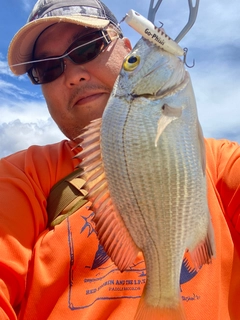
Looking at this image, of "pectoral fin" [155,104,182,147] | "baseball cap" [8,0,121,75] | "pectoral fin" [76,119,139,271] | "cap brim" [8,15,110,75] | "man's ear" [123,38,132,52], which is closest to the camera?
"pectoral fin" [155,104,182,147]

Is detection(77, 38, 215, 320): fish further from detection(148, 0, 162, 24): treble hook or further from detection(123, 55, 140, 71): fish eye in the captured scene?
detection(148, 0, 162, 24): treble hook

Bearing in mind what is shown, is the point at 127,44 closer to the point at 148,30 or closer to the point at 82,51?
the point at 82,51

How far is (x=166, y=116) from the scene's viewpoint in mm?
1505

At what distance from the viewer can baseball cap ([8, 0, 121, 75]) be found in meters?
3.01

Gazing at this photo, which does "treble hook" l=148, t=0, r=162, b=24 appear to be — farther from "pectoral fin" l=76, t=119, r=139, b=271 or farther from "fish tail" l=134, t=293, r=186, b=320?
"fish tail" l=134, t=293, r=186, b=320

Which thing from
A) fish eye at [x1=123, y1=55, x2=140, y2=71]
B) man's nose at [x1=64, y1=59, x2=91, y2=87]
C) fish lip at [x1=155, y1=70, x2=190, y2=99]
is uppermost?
man's nose at [x1=64, y1=59, x2=91, y2=87]

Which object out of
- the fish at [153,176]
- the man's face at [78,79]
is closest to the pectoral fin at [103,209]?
the fish at [153,176]

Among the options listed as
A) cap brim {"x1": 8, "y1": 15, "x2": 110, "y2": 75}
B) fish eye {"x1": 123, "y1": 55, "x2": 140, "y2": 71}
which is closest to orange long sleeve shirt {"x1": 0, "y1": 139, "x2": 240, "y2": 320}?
fish eye {"x1": 123, "y1": 55, "x2": 140, "y2": 71}

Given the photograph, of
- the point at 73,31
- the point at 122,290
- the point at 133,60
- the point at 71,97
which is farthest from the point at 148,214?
the point at 73,31

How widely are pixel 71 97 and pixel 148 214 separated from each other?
74.3 inches

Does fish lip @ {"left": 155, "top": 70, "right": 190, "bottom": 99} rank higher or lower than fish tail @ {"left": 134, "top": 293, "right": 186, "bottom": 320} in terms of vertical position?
higher

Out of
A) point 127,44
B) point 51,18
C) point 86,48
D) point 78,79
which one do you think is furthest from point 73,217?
point 127,44

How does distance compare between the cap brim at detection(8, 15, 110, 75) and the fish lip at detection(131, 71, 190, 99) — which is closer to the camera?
the fish lip at detection(131, 71, 190, 99)

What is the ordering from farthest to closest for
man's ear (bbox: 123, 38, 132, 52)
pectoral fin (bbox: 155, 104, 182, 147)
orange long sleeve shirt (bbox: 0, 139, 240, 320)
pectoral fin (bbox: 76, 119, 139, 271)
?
man's ear (bbox: 123, 38, 132, 52) → orange long sleeve shirt (bbox: 0, 139, 240, 320) → pectoral fin (bbox: 76, 119, 139, 271) → pectoral fin (bbox: 155, 104, 182, 147)
